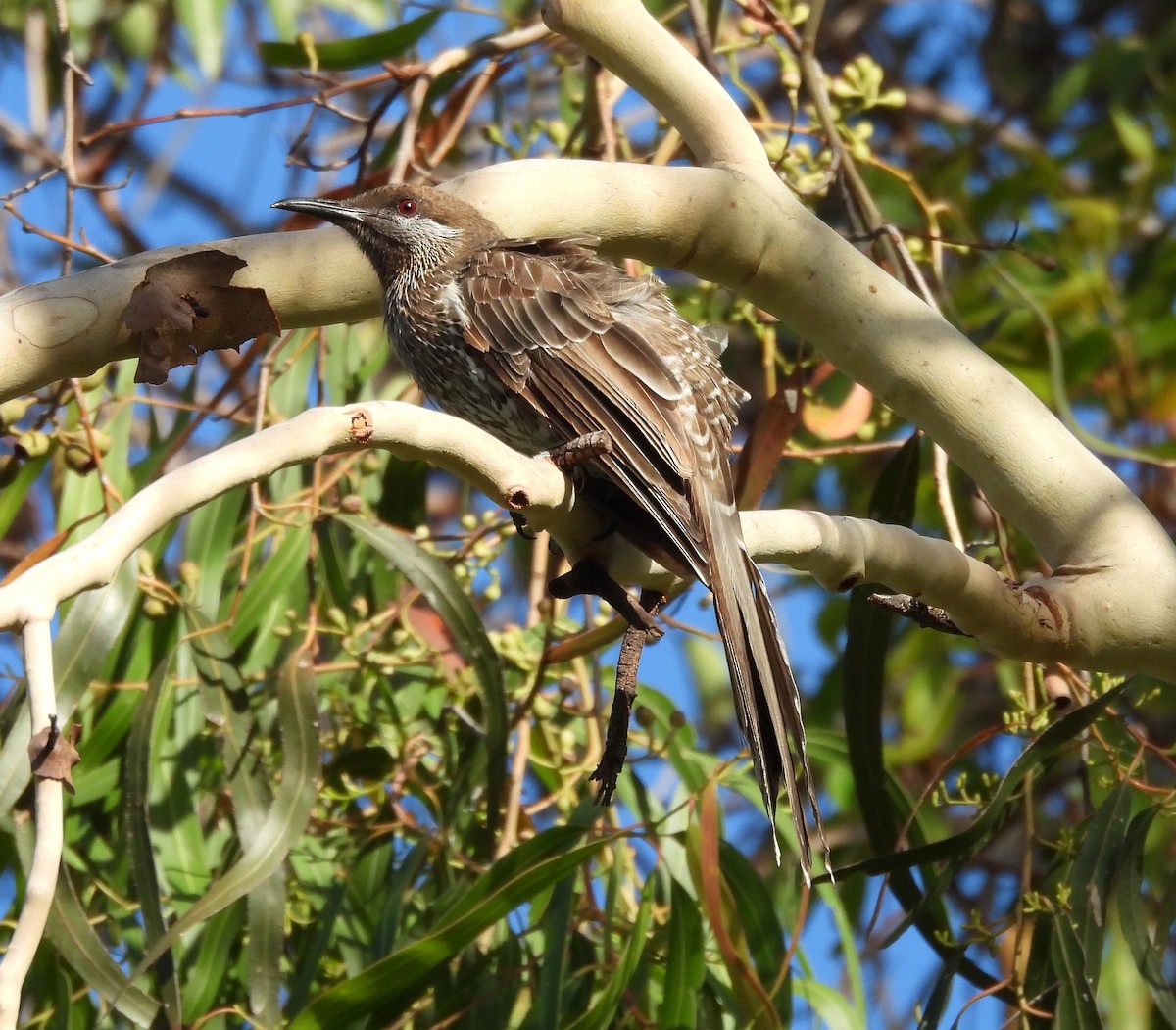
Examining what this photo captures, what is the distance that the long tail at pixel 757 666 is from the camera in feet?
6.73

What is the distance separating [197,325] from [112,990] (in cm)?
123

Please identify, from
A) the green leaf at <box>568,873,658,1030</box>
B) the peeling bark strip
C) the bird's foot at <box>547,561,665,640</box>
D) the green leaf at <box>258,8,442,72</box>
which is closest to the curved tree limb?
the peeling bark strip

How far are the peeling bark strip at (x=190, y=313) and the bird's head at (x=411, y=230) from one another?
39.1 inches

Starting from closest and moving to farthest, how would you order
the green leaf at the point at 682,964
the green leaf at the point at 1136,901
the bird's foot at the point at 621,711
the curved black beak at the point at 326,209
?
the bird's foot at the point at 621,711 → the green leaf at the point at 1136,901 → the green leaf at the point at 682,964 → the curved black beak at the point at 326,209

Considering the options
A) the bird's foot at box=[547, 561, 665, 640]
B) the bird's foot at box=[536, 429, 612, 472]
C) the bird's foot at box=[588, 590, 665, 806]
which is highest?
the bird's foot at box=[536, 429, 612, 472]

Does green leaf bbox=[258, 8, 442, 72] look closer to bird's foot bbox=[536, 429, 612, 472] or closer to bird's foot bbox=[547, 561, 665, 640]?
bird's foot bbox=[536, 429, 612, 472]

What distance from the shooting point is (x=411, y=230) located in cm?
299

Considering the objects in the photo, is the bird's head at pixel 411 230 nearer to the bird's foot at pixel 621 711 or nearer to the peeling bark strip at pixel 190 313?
the peeling bark strip at pixel 190 313

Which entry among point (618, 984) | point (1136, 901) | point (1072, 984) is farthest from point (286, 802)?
point (1136, 901)

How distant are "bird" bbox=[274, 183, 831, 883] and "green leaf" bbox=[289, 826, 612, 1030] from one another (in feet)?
1.52

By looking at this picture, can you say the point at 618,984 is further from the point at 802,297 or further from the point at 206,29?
the point at 206,29

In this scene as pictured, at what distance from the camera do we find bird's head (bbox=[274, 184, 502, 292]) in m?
2.92

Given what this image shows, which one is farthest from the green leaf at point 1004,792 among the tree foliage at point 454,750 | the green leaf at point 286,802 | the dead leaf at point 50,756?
the dead leaf at point 50,756

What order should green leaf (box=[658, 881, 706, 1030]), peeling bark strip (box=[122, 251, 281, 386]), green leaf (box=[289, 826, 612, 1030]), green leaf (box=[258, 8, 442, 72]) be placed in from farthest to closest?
green leaf (box=[258, 8, 442, 72])
green leaf (box=[658, 881, 706, 1030])
green leaf (box=[289, 826, 612, 1030])
peeling bark strip (box=[122, 251, 281, 386])
